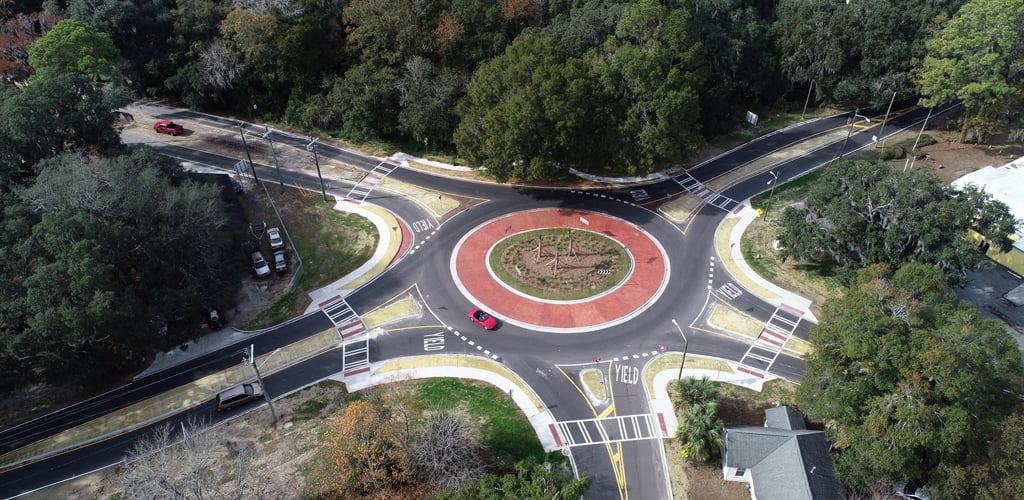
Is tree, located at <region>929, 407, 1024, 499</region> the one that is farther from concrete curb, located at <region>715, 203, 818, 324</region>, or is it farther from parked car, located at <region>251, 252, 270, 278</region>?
parked car, located at <region>251, 252, 270, 278</region>

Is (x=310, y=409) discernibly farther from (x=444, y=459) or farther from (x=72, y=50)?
(x=72, y=50)

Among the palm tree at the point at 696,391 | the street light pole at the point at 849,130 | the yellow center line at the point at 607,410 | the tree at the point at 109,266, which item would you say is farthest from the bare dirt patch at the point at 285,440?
the street light pole at the point at 849,130

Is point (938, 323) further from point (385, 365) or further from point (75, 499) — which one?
point (75, 499)

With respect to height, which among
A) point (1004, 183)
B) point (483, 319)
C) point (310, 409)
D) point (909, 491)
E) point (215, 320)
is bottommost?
point (909, 491)

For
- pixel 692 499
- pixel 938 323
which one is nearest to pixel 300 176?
pixel 692 499

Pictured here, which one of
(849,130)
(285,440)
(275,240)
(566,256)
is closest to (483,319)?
(566,256)

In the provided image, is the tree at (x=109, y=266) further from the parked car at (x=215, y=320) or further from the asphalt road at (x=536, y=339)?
the asphalt road at (x=536, y=339)
